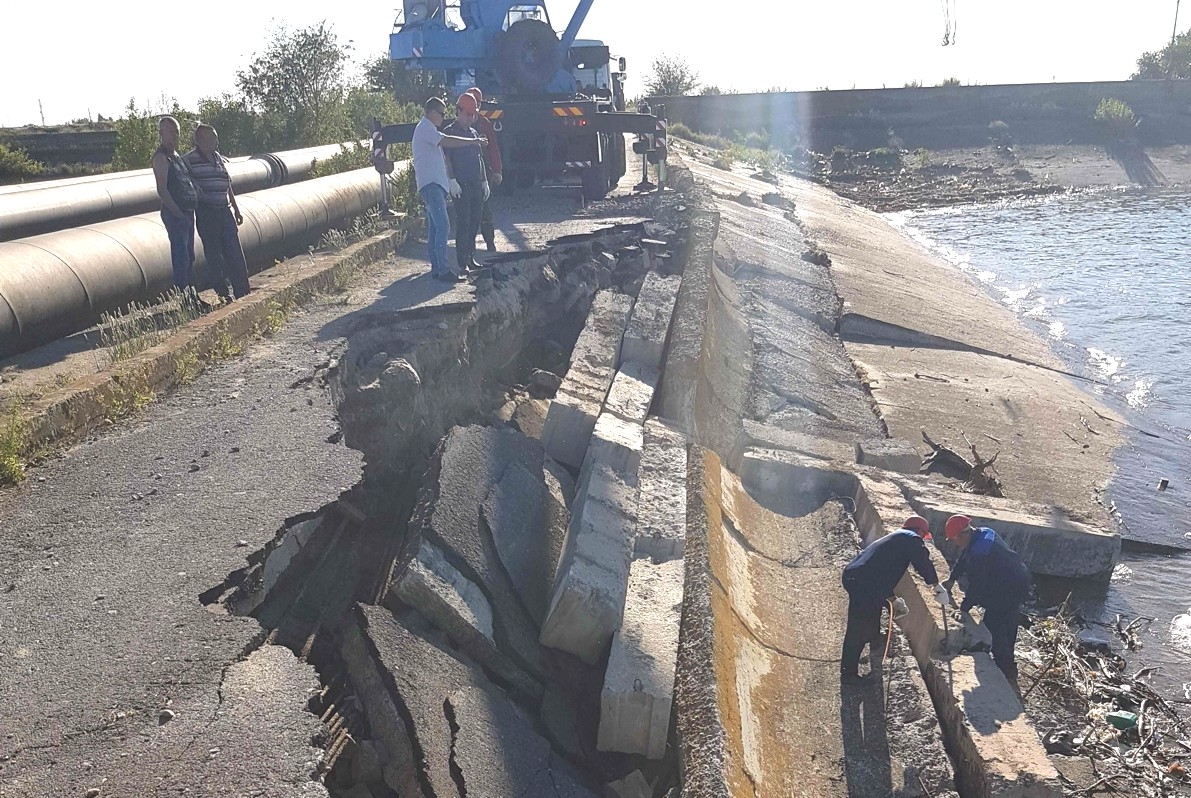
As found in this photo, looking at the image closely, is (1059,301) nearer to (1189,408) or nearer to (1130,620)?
(1189,408)

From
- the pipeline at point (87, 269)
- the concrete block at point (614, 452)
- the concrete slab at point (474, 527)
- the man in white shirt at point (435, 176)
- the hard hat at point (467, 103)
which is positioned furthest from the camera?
the hard hat at point (467, 103)

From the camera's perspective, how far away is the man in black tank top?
688 centimetres

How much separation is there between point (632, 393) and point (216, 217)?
354 cm

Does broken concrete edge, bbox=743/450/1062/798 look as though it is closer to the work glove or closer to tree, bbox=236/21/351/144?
the work glove

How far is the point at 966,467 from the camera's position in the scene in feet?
28.2

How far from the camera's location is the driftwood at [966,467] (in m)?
8.00

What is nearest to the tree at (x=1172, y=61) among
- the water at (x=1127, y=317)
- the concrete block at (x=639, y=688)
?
the water at (x=1127, y=317)

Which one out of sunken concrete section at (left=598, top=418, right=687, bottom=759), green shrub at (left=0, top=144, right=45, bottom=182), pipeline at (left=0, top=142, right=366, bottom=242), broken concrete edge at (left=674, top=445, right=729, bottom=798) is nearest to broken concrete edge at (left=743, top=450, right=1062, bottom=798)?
broken concrete edge at (left=674, top=445, right=729, bottom=798)

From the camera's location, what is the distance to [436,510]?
4.77 m

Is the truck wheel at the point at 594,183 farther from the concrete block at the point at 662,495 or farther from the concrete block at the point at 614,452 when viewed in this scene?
the concrete block at the point at 614,452

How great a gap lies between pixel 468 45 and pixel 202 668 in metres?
13.3

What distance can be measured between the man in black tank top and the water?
23.9 ft

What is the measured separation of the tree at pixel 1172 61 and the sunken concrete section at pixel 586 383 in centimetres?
4864

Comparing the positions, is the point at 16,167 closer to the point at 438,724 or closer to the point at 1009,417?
the point at 1009,417
